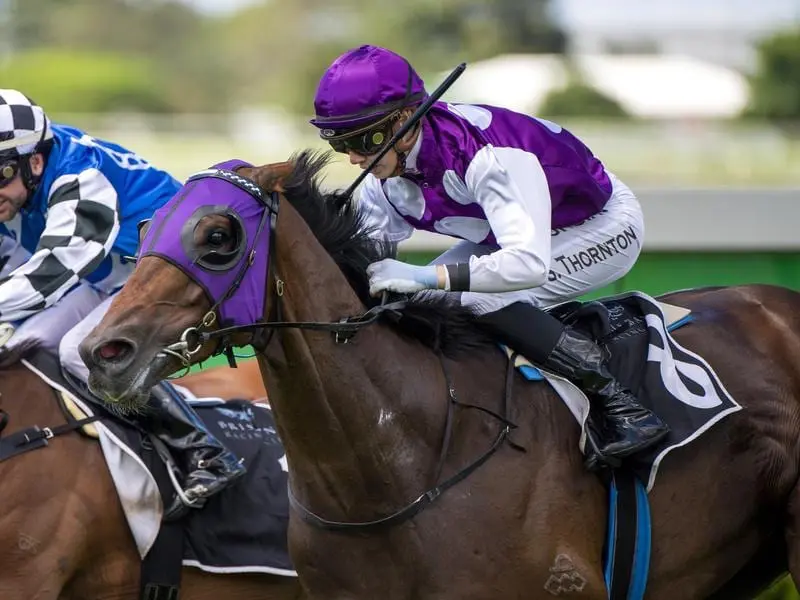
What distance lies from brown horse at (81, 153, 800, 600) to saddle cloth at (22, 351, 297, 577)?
89 centimetres

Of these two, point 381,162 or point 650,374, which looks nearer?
point 381,162

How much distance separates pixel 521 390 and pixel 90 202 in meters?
1.63

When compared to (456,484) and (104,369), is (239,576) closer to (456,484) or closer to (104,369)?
(456,484)

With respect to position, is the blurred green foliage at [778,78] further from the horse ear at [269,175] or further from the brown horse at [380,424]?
the horse ear at [269,175]

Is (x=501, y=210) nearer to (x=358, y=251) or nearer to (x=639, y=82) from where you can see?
(x=358, y=251)

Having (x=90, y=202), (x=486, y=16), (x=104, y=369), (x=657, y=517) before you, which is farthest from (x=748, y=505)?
(x=486, y=16)

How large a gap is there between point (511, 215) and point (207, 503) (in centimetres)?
165

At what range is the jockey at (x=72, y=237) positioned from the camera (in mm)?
4137

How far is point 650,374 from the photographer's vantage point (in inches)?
146

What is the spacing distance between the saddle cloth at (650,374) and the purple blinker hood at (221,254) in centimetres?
86

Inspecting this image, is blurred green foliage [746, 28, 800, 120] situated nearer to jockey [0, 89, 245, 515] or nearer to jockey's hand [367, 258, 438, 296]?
jockey [0, 89, 245, 515]

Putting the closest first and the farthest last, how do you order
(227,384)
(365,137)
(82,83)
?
(365,137), (227,384), (82,83)

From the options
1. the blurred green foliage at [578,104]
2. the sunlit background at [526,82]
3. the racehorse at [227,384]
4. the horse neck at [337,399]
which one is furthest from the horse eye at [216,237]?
the blurred green foliage at [578,104]

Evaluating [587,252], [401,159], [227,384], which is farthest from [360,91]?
[227,384]
